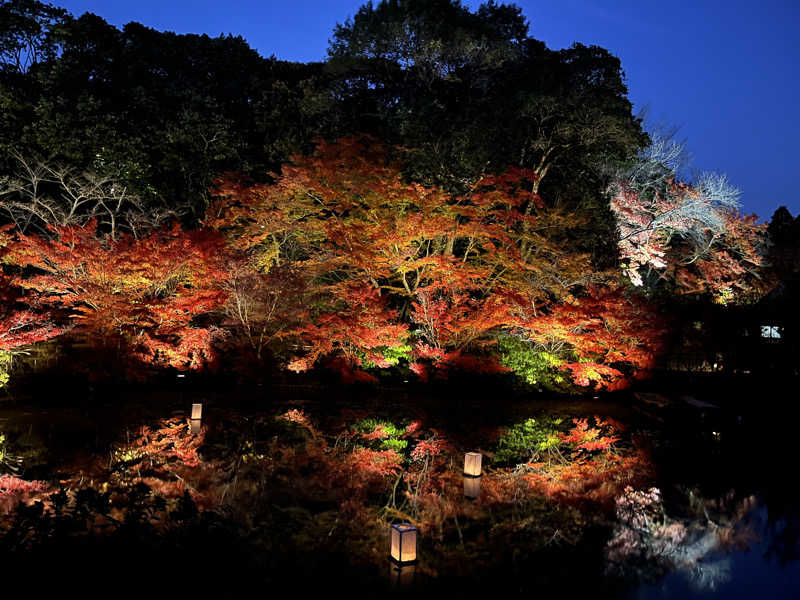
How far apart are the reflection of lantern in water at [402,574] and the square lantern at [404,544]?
35 mm

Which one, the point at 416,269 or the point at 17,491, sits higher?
the point at 416,269

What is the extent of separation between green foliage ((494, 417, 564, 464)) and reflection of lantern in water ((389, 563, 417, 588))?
3.09m

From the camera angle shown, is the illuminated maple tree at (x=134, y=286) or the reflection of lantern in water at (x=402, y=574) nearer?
the reflection of lantern in water at (x=402, y=574)

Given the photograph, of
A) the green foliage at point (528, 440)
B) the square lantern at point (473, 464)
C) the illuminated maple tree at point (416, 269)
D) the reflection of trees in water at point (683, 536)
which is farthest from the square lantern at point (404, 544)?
the illuminated maple tree at point (416, 269)

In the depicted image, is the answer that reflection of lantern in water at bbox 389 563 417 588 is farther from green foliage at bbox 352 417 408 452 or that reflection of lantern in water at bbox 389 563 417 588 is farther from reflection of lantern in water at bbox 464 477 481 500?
green foliage at bbox 352 417 408 452

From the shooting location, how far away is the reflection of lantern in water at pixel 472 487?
553cm

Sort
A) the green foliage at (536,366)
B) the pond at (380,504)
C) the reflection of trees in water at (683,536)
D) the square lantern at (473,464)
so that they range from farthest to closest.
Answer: the green foliage at (536,366)
the square lantern at (473,464)
the reflection of trees in water at (683,536)
the pond at (380,504)

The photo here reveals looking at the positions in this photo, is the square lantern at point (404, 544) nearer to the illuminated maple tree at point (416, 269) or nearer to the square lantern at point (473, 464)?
the square lantern at point (473, 464)

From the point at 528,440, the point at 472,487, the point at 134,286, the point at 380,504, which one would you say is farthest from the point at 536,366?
the point at 134,286

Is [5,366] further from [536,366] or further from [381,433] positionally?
[536,366]

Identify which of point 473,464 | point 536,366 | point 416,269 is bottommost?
point 473,464

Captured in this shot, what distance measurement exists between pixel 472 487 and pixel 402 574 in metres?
2.07

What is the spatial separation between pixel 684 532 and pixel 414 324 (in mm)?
9034

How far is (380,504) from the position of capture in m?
5.14
